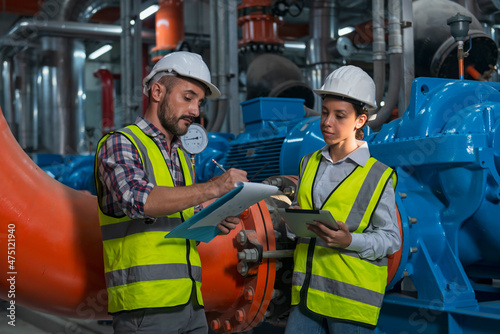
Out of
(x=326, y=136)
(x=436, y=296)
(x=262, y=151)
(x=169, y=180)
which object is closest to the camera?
(x=169, y=180)

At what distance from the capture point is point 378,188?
1.73 m

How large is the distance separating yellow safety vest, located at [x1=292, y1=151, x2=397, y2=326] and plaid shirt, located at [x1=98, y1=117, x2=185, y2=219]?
50 cm

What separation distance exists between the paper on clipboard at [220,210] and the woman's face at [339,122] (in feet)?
1.33

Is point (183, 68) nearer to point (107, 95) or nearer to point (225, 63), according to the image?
point (225, 63)

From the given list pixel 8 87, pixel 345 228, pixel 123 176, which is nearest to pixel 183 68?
pixel 123 176

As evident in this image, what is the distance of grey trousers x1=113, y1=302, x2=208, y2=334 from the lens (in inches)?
58.9

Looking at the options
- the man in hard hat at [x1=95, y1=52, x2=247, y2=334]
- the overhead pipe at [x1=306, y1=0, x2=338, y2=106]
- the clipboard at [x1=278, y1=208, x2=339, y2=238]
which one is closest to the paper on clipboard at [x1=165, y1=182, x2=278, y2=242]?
the man in hard hat at [x1=95, y1=52, x2=247, y2=334]

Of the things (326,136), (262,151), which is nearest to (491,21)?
(262,151)

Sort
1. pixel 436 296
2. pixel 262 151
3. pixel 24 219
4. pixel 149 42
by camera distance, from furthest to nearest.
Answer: pixel 149 42 < pixel 262 151 < pixel 436 296 < pixel 24 219

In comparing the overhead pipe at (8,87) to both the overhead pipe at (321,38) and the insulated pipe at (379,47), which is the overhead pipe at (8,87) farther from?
the insulated pipe at (379,47)

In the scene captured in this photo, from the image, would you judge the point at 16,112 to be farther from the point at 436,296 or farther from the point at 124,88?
the point at 436,296

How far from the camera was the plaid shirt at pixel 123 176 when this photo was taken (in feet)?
4.64

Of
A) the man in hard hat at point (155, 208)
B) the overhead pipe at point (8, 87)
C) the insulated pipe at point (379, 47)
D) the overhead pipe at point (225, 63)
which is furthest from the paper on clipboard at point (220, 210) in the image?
the overhead pipe at point (8, 87)

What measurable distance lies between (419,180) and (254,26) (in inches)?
182
